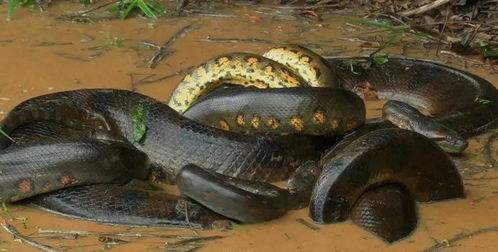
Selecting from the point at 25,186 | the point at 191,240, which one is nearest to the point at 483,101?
the point at 191,240

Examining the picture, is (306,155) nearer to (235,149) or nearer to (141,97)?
(235,149)

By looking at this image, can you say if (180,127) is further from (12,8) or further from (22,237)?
(12,8)

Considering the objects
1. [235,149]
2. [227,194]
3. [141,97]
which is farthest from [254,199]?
[141,97]

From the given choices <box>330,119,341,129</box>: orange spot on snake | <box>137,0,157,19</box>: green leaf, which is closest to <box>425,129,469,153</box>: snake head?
<box>330,119,341,129</box>: orange spot on snake

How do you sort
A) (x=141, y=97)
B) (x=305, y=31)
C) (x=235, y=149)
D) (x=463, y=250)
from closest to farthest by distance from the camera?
(x=463, y=250) → (x=235, y=149) → (x=141, y=97) → (x=305, y=31)

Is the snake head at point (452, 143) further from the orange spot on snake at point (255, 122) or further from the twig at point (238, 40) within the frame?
the twig at point (238, 40)
